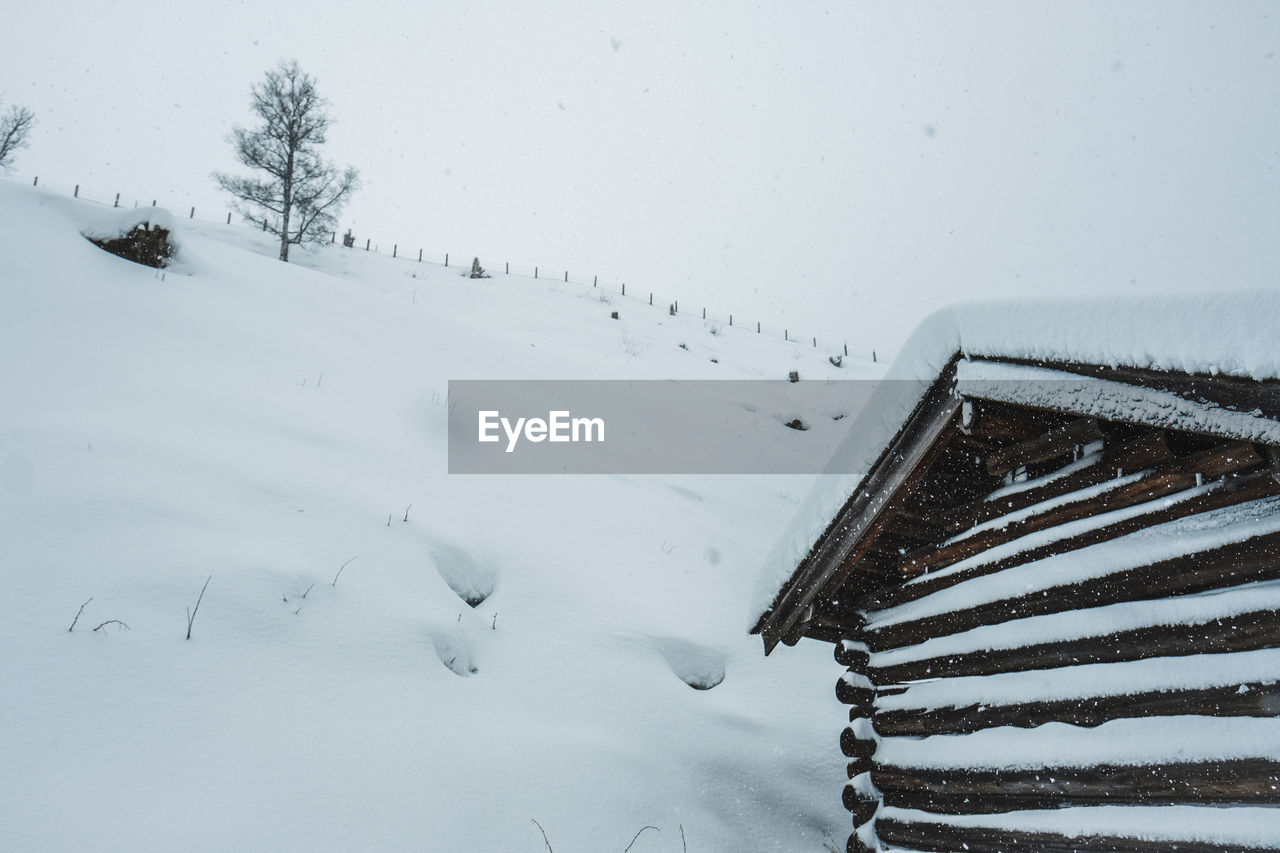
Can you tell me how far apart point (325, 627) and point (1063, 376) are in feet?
13.1

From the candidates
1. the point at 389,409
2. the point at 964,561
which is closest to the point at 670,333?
the point at 389,409

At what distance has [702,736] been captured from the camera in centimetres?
459

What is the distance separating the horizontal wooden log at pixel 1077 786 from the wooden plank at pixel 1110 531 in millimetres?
888

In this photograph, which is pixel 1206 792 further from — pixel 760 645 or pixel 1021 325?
pixel 760 645

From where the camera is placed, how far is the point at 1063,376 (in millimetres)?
2545

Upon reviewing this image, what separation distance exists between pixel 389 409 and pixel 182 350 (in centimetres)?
219

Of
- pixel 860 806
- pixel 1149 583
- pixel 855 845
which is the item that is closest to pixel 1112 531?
pixel 1149 583

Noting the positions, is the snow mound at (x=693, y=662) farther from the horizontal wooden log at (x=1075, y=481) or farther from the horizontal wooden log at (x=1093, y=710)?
the horizontal wooden log at (x=1075, y=481)

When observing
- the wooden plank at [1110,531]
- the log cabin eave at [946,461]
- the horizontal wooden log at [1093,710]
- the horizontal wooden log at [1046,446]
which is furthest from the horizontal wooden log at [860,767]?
the horizontal wooden log at [1046,446]

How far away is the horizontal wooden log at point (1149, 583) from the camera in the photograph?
240 cm

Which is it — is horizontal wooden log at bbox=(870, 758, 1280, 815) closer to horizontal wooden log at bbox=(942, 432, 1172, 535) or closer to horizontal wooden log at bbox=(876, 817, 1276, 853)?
horizontal wooden log at bbox=(876, 817, 1276, 853)

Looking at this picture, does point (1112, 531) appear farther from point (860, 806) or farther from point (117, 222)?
point (117, 222)

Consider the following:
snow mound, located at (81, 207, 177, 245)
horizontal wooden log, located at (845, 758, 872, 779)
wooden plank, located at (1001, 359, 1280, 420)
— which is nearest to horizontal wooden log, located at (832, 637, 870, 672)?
horizontal wooden log, located at (845, 758, 872, 779)

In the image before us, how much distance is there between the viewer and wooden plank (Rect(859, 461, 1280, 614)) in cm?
242
